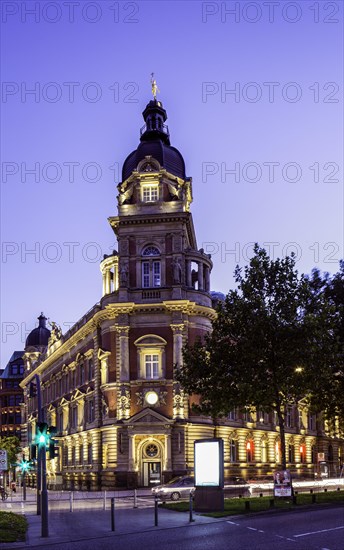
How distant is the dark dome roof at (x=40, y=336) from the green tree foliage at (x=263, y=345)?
83861 millimetres

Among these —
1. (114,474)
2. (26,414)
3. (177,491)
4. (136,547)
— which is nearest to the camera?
(136,547)

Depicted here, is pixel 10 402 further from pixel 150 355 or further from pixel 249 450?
pixel 150 355

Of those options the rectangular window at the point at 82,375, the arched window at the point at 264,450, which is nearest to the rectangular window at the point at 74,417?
the rectangular window at the point at 82,375

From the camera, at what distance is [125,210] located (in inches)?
2660

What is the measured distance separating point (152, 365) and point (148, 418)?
193 inches

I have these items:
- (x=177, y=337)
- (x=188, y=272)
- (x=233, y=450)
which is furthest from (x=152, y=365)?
(x=233, y=450)

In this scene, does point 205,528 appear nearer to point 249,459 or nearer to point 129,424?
point 129,424

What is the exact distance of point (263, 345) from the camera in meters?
42.7

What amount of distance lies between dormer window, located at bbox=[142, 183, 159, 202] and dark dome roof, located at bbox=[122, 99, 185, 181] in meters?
2.24

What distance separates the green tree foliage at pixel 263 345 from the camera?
42.1m

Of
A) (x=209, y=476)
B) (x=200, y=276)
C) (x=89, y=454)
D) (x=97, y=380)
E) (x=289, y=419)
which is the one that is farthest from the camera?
(x=289, y=419)

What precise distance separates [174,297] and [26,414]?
65.5 meters

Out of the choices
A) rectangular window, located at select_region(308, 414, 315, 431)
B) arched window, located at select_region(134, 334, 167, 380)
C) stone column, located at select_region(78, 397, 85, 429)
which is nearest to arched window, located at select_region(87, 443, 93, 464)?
stone column, located at select_region(78, 397, 85, 429)

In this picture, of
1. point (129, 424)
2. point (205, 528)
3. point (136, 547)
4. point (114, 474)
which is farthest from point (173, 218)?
point (136, 547)
